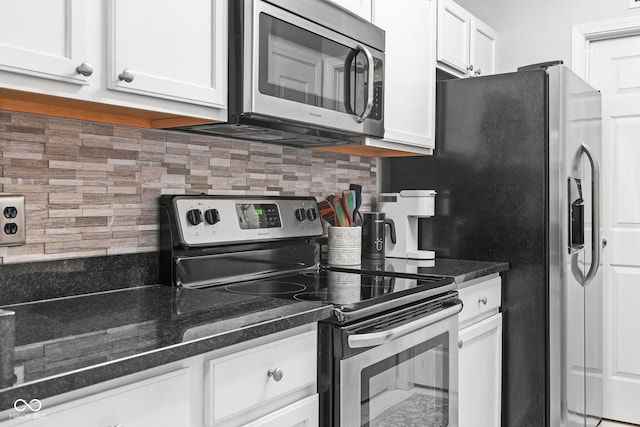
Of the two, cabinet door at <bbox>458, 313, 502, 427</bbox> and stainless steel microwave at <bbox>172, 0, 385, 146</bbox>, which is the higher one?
stainless steel microwave at <bbox>172, 0, 385, 146</bbox>

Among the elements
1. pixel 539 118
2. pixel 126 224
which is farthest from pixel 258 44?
pixel 539 118

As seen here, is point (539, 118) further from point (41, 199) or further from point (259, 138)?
point (41, 199)

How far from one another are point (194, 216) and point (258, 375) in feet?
2.22

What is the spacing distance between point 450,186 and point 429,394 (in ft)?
3.64

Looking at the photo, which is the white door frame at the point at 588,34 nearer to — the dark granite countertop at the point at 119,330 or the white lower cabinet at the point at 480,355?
the white lower cabinet at the point at 480,355

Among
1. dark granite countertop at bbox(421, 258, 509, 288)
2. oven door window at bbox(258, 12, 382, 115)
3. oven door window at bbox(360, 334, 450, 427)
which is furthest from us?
dark granite countertop at bbox(421, 258, 509, 288)

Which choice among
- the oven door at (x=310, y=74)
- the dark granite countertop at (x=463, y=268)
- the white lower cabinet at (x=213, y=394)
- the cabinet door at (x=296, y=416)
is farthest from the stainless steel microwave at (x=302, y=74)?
the cabinet door at (x=296, y=416)

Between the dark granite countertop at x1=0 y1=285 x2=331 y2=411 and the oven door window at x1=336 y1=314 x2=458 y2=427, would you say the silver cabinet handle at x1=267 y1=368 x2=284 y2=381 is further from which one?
the oven door window at x1=336 y1=314 x2=458 y2=427

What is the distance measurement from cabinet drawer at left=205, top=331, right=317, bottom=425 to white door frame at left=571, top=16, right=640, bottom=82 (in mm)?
2597

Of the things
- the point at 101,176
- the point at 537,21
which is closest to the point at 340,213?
the point at 101,176

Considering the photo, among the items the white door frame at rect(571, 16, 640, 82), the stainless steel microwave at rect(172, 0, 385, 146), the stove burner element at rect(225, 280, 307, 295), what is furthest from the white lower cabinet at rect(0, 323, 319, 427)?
the white door frame at rect(571, 16, 640, 82)

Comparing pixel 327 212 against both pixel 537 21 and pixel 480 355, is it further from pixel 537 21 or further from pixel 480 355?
pixel 537 21

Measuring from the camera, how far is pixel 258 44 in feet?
5.38

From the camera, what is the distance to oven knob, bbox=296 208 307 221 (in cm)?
223
